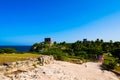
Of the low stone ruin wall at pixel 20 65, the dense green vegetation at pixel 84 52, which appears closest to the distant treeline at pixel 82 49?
the dense green vegetation at pixel 84 52

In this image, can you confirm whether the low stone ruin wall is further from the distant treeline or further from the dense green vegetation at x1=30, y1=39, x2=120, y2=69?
the distant treeline

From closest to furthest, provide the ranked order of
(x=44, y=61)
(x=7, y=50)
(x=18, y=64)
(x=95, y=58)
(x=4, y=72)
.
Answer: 1. (x=4, y=72)
2. (x=18, y=64)
3. (x=44, y=61)
4. (x=7, y=50)
5. (x=95, y=58)

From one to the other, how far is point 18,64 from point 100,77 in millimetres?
13696

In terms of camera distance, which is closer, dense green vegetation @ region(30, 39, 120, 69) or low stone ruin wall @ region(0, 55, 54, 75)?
low stone ruin wall @ region(0, 55, 54, 75)

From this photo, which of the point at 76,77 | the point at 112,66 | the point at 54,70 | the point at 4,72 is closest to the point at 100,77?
the point at 76,77

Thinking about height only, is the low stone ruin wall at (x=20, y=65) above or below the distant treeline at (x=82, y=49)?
below

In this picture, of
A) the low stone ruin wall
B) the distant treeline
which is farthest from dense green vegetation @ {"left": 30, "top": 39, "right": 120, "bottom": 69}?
the low stone ruin wall

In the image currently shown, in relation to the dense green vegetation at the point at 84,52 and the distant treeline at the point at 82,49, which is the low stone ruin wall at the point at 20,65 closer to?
the dense green vegetation at the point at 84,52

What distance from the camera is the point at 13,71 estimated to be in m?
23.9

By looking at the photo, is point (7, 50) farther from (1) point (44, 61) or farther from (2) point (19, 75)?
(2) point (19, 75)

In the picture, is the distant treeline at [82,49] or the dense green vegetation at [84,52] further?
the distant treeline at [82,49]

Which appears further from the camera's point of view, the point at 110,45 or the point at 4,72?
the point at 110,45

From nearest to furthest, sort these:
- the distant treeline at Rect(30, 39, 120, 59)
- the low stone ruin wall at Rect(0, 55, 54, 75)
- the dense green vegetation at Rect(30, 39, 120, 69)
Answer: the low stone ruin wall at Rect(0, 55, 54, 75), the dense green vegetation at Rect(30, 39, 120, 69), the distant treeline at Rect(30, 39, 120, 59)

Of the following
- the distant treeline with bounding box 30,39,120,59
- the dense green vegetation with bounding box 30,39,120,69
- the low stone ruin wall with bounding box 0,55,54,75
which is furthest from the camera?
the distant treeline with bounding box 30,39,120,59
